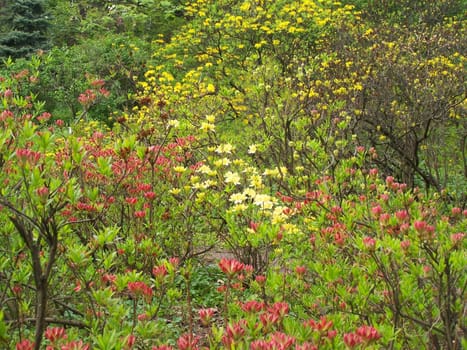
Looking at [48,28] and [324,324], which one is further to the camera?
[48,28]

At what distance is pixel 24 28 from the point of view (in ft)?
61.0

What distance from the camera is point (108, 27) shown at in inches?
749

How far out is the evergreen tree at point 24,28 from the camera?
17.9 meters

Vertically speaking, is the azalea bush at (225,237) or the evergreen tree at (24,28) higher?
the evergreen tree at (24,28)

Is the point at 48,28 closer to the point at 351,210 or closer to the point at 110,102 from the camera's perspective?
the point at 110,102

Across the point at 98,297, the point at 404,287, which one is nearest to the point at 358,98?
the point at 404,287

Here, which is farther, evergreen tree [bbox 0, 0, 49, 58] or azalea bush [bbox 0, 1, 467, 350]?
evergreen tree [bbox 0, 0, 49, 58]

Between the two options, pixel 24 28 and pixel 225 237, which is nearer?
pixel 225 237

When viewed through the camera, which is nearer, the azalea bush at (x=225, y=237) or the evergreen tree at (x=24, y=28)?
the azalea bush at (x=225, y=237)

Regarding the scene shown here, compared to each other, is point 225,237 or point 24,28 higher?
point 24,28

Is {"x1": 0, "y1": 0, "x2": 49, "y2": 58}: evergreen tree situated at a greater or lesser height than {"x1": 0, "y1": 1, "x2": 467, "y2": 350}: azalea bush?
greater

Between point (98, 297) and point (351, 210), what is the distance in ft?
5.93

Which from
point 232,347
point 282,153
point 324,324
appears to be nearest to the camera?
point 232,347

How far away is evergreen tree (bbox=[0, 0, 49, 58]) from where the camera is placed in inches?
706
